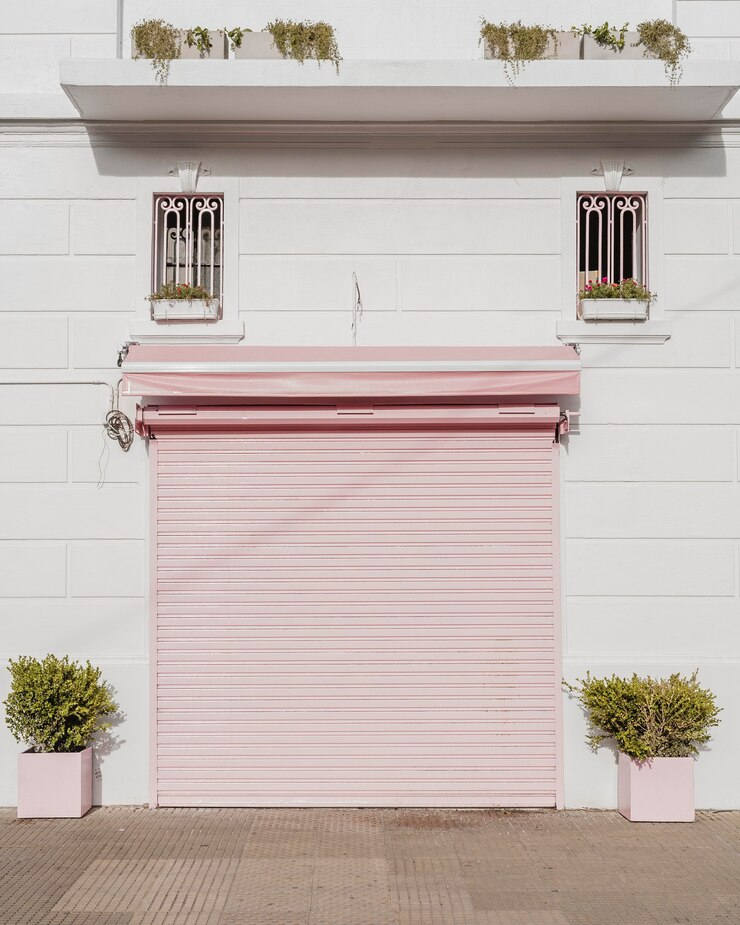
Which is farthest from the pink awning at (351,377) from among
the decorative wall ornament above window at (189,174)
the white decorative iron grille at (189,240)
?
the decorative wall ornament above window at (189,174)

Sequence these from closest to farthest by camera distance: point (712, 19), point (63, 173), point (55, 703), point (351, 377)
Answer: point (55, 703)
point (351, 377)
point (63, 173)
point (712, 19)

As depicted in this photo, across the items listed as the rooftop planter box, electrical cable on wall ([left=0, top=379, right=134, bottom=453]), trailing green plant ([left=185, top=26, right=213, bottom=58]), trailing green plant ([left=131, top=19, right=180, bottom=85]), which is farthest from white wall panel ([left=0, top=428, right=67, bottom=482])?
the rooftop planter box

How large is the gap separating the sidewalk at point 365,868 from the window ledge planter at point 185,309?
4.08m

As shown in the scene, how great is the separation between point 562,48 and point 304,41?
85.4 inches

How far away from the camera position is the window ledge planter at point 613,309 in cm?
805

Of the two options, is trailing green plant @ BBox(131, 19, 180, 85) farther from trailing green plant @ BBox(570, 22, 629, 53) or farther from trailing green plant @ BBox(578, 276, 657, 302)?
trailing green plant @ BBox(578, 276, 657, 302)

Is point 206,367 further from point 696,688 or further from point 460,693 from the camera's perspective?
point 696,688

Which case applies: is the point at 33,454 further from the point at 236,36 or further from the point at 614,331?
the point at 614,331

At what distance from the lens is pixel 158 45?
304 inches

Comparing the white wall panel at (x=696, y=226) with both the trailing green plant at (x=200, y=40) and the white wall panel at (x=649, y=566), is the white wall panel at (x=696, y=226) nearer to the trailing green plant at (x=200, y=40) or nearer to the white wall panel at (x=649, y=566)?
the white wall panel at (x=649, y=566)

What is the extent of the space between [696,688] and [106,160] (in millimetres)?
6544

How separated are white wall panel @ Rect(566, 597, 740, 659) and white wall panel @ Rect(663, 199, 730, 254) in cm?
299

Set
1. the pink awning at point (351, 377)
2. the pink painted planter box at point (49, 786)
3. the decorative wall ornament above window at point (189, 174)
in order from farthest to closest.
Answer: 1. the decorative wall ornament above window at point (189, 174)
2. the pink awning at point (351, 377)
3. the pink painted planter box at point (49, 786)

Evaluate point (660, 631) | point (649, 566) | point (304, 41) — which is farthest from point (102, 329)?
point (660, 631)
